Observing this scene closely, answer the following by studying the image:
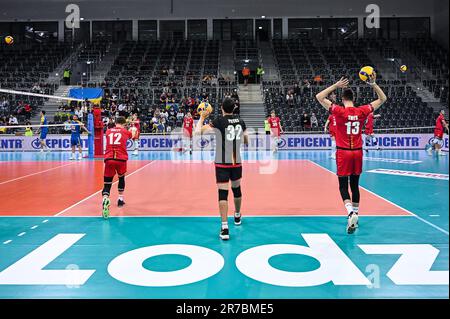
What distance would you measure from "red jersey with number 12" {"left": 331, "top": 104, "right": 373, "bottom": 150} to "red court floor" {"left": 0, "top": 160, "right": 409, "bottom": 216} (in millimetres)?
1559

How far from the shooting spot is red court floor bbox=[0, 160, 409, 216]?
7.27 metres

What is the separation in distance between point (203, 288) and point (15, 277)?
1889 millimetres

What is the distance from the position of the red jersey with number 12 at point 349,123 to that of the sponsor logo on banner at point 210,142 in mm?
17932

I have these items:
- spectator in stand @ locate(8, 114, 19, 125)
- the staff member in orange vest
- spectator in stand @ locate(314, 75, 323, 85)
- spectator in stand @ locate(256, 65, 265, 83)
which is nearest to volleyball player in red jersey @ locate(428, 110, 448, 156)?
spectator in stand @ locate(314, 75, 323, 85)

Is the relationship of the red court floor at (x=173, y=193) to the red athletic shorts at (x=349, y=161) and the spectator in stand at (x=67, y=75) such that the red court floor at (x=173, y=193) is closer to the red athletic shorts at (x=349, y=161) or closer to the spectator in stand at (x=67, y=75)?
the red athletic shorts at (x=349, y=161)

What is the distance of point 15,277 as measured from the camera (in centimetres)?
407

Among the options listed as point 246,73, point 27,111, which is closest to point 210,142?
point 246,73

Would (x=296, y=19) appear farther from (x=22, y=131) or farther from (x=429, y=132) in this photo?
(x=22, y=131)

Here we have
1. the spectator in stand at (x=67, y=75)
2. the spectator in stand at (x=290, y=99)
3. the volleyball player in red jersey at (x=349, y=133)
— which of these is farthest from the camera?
the spectator in stand at (x=67, y=75)

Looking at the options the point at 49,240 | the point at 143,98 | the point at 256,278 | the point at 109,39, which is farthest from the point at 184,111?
the point at 256,278

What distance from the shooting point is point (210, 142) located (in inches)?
945

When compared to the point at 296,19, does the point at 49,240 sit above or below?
below

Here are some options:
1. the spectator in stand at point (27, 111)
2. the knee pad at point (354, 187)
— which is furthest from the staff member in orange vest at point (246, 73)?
the knee pad at point (354, 187)

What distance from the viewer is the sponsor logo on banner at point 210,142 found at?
23.2 metres
